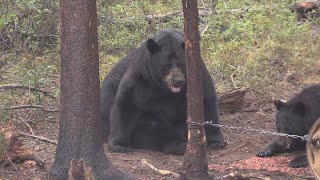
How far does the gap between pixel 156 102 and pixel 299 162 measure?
6.78 ft

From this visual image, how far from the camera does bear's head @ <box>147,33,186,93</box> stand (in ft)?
23.7

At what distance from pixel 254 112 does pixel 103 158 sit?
431cm

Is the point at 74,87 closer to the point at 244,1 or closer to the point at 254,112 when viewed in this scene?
the point at 254,112

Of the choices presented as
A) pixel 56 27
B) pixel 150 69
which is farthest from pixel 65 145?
pixel 56 27

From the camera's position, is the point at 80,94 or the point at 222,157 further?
the point at 222,157

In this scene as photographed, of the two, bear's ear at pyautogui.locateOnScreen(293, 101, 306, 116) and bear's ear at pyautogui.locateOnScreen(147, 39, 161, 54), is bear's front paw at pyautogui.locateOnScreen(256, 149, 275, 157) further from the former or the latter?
bear's ear at pyautogui.locateOnScreen(147, 39, 161, 54)

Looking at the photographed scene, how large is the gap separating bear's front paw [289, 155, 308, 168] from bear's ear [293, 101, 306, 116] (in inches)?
25.2

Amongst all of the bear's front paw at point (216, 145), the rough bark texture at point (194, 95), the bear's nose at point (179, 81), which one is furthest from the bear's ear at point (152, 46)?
the rough bark texture at point (194, 95)

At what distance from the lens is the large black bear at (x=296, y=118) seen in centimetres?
694

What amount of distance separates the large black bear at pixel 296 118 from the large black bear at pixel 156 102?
770mm

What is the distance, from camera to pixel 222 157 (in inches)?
281

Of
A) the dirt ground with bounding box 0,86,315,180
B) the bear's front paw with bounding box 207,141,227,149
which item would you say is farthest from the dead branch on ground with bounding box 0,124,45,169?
the bear's front paw with bounding box 207,141,227,149

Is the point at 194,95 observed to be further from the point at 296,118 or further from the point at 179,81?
the point at 296,118

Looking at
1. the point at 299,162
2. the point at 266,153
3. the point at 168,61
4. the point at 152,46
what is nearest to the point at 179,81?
the point at 168,61
